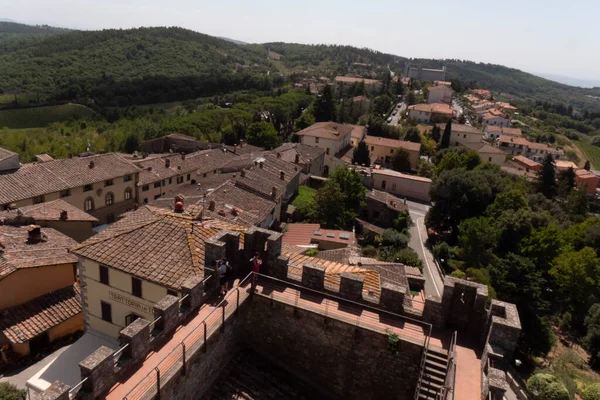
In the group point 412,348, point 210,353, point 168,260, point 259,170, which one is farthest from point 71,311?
point 259,170

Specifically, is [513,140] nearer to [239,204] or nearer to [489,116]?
[489,116]

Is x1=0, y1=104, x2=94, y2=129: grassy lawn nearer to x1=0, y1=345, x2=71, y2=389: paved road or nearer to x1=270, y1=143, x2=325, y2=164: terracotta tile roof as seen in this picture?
x1=270, y1=143, x2=325, y2=164: terracotta tile roof

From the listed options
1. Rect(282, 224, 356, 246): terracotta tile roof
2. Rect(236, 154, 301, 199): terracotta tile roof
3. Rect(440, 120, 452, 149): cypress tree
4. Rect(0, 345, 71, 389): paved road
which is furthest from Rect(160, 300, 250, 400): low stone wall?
Rect(440, 120, 452, 149): cypress tree

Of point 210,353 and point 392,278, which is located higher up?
point 210,353

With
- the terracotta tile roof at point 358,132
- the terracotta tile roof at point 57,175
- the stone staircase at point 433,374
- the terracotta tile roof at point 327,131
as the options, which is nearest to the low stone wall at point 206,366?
the stone staircase at point 433,374

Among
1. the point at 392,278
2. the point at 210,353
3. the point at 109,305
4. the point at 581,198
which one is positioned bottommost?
the point at 581,198

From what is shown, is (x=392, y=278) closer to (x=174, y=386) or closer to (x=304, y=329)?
(x=304, y=329)
